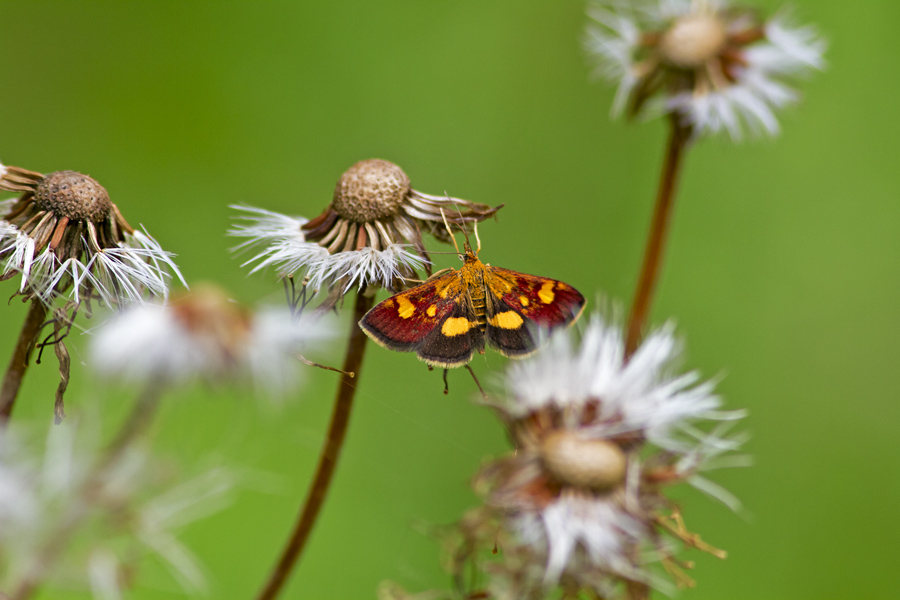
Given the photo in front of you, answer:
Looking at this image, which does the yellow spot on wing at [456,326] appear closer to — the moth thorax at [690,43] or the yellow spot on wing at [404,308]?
the yellow spot on wing at [404,308]

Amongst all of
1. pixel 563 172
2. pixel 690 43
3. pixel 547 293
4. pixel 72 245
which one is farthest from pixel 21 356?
pixel 563 172

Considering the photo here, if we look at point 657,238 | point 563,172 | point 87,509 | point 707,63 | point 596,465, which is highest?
point 563,172

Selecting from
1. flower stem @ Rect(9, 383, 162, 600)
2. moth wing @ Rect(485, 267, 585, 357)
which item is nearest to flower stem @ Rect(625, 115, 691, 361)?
moth wing @ Rect(485, 267, 585, 357)

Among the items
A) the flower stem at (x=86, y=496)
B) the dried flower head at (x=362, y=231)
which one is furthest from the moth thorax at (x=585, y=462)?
the flower stem at (x=86, y=496)

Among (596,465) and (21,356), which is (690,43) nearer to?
(596,465)

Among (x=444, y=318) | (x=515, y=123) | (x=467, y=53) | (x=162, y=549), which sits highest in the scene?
(x=467, y=53)

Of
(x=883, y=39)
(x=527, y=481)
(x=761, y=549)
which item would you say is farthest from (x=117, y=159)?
(x=883, y=39)

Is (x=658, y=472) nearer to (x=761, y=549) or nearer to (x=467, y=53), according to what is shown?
(x=761, y=549)
